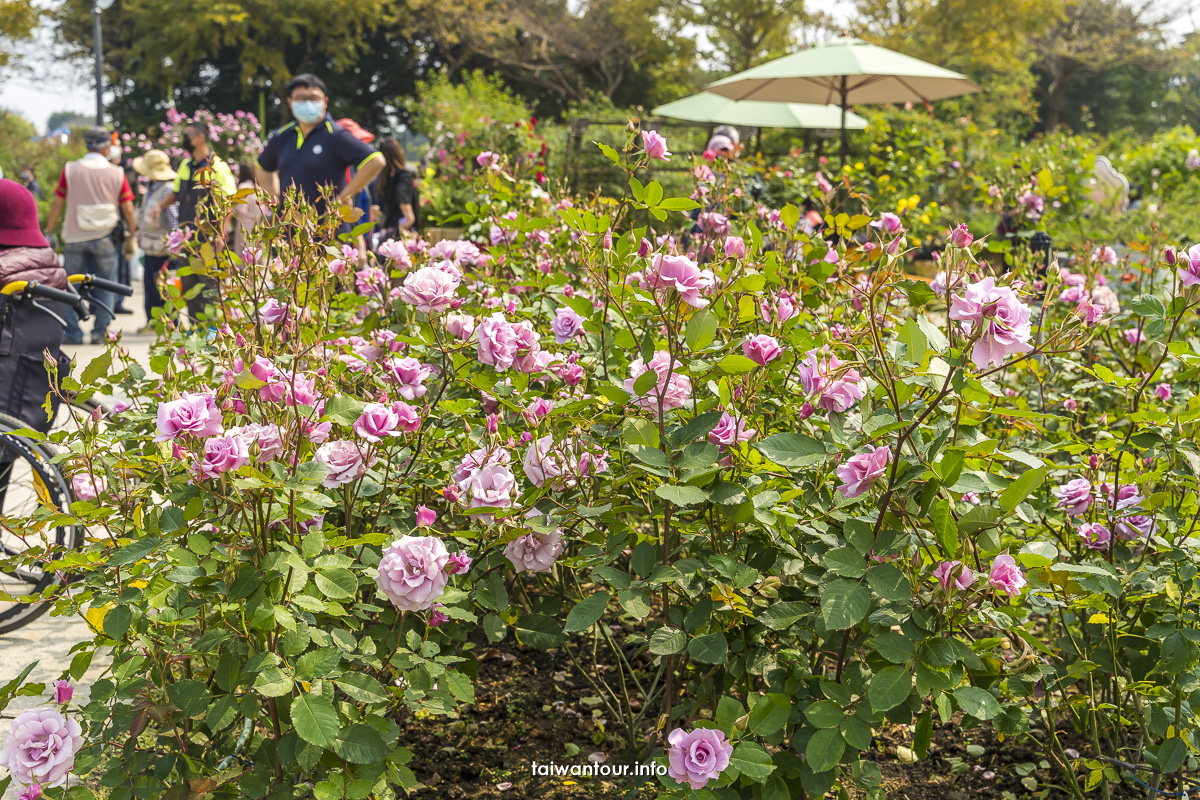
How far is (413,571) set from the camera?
60.3 inches

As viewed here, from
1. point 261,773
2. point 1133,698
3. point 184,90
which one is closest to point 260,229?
point 261,773

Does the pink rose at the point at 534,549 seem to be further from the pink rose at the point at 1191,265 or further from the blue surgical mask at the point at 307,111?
the blue surgical mask at the point at 307,111

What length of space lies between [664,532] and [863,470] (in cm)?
42

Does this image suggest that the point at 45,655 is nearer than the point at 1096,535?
No

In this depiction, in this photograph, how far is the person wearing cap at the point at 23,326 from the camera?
336cm

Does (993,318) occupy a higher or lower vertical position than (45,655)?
higher

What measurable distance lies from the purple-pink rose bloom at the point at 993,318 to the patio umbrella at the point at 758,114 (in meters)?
11.8

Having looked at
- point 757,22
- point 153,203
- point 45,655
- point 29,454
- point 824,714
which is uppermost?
point 757,22

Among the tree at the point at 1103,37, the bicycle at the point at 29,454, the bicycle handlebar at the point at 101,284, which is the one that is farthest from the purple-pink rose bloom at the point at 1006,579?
the tree at the point at 1103,37

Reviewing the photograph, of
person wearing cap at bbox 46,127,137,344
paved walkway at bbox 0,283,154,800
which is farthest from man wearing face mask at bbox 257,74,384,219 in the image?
person wearing cap at bbox 46,127,137,344

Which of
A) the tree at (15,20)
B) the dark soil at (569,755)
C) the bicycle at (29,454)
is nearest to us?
the dark soil at (569,755)

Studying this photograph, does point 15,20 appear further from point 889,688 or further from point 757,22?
point 889,688

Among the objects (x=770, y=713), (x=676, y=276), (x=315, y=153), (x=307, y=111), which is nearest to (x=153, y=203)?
(x=307, y=111)

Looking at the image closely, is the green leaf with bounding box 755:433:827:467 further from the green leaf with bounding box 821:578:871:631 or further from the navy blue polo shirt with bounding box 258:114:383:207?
the navy blue polo shirt with bounding box 258:114:383:207
